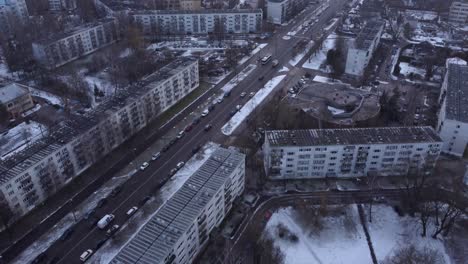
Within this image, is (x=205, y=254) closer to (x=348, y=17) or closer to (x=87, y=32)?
(x=87, y=32)

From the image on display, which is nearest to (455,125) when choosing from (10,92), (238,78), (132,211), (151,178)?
(238,78)

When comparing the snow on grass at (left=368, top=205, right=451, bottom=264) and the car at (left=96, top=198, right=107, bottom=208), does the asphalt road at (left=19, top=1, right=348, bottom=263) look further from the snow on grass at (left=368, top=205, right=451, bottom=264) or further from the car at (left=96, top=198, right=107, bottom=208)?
the snow on grass at (left=368, top=205, right=451, bottom=264)

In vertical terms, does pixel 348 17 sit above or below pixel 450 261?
above

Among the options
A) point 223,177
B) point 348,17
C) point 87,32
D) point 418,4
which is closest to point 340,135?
point 223,177

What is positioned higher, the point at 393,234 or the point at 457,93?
the point at 457,93

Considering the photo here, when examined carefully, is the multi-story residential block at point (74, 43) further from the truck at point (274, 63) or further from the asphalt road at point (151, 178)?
the truck at point (274, 63)

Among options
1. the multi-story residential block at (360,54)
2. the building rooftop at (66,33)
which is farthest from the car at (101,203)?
the multi-story residential block at (360,54)

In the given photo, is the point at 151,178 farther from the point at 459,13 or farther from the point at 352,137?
the point at 459,13
